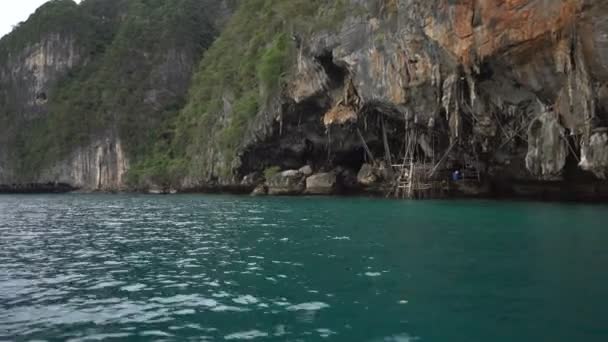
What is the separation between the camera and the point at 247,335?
6.48 metres

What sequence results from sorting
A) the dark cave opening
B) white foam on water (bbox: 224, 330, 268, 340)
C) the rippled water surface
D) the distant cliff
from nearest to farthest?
white foam on water (bbox: 224, 330, 268, 340) < the rippled water surface < the distant cliff < the dark cave opening

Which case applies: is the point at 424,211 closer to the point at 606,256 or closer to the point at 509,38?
the point at 509,38

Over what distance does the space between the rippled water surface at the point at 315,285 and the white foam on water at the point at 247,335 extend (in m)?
0.04

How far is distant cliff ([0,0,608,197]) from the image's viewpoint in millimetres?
24203

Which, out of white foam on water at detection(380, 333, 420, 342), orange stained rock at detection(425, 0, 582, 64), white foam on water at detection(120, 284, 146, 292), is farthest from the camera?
orange stained rock at detection(425, 0, 582, 64)

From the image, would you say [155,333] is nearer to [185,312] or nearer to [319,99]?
[185,312]

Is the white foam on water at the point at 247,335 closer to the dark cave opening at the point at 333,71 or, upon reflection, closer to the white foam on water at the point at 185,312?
the white foam on water at the point at 185,312

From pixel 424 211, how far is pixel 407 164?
42.4 ft

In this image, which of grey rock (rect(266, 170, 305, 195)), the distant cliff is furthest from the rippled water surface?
grey rock (rect(266, 170, 305, 195))

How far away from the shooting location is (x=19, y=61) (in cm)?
9438

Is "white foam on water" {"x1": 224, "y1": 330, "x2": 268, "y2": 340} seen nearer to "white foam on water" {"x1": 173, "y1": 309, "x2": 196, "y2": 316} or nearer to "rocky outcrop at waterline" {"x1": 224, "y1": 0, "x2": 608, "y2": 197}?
"white foam on water" {"x1": 173, "y1": 309, "x2": 196, "y2": 316}

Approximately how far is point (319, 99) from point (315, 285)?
3129 centimetres

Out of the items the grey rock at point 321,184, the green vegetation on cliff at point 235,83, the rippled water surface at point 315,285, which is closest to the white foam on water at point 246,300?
the rippled water surface at point 315,285

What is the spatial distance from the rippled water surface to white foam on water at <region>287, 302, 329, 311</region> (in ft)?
0.10
